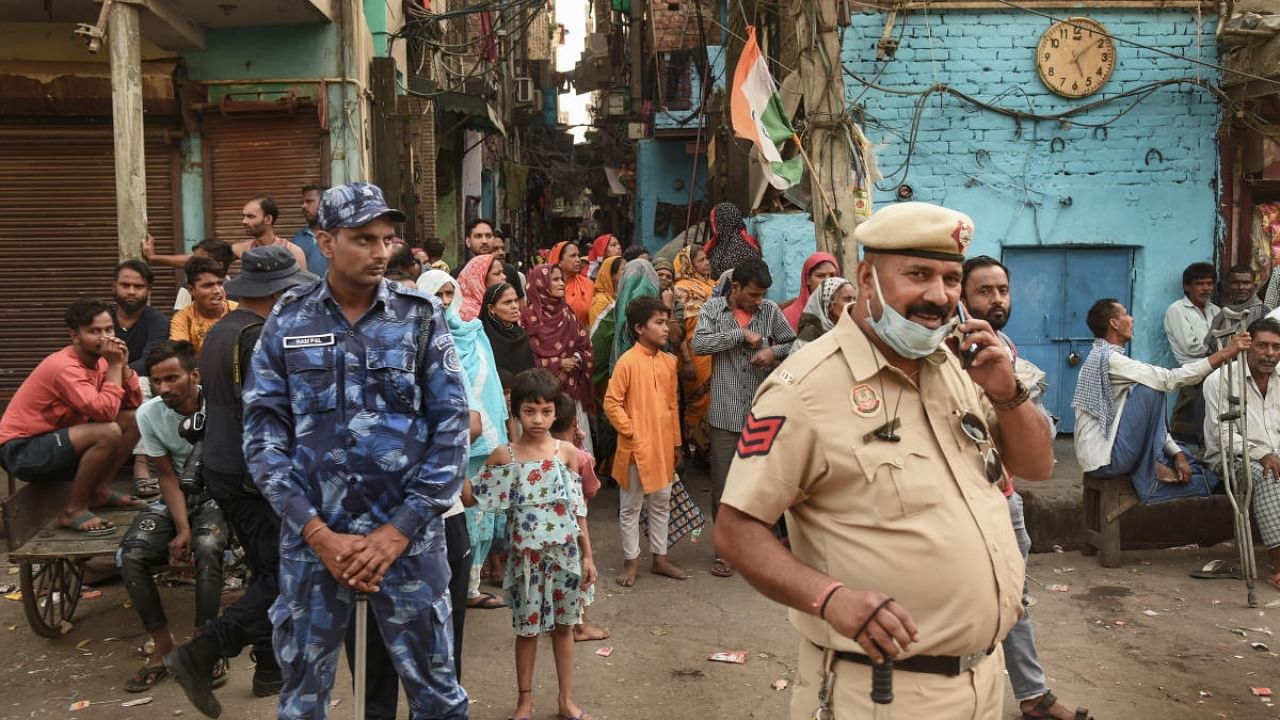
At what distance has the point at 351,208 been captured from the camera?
3463 millimetres

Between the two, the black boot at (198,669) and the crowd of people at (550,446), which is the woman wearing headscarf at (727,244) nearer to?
the crowd of people at (550,446)

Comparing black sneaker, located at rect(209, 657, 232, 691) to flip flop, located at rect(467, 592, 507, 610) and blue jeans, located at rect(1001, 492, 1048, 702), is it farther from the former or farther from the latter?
blue jeans, located at rect(1001, 492, 1048, 702)

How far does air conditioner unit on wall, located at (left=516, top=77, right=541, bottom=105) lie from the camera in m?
33.3

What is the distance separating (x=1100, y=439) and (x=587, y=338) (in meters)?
3.76

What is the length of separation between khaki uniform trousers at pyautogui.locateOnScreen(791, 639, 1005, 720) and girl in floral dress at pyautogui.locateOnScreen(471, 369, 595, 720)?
233 cm

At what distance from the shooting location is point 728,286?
7.63 m

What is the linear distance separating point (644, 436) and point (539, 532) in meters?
2.20

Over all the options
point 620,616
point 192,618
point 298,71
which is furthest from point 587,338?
point 298,71

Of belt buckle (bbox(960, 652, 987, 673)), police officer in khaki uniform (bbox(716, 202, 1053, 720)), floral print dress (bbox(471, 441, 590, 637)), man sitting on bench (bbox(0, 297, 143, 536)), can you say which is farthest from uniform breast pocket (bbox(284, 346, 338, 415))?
man sitting on bench (bbox(0, 297, 143, 536))

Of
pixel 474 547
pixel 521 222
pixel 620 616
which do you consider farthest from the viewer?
pixel 521 222

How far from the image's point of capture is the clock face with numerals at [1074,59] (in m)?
11.3

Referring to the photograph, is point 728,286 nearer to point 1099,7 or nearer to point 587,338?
point 587,338

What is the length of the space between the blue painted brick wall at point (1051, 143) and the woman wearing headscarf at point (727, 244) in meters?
2.05

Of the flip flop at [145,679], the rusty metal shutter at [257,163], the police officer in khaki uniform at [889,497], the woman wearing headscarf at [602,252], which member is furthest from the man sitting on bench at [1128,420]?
the rusty metal shutter at [257,163]
